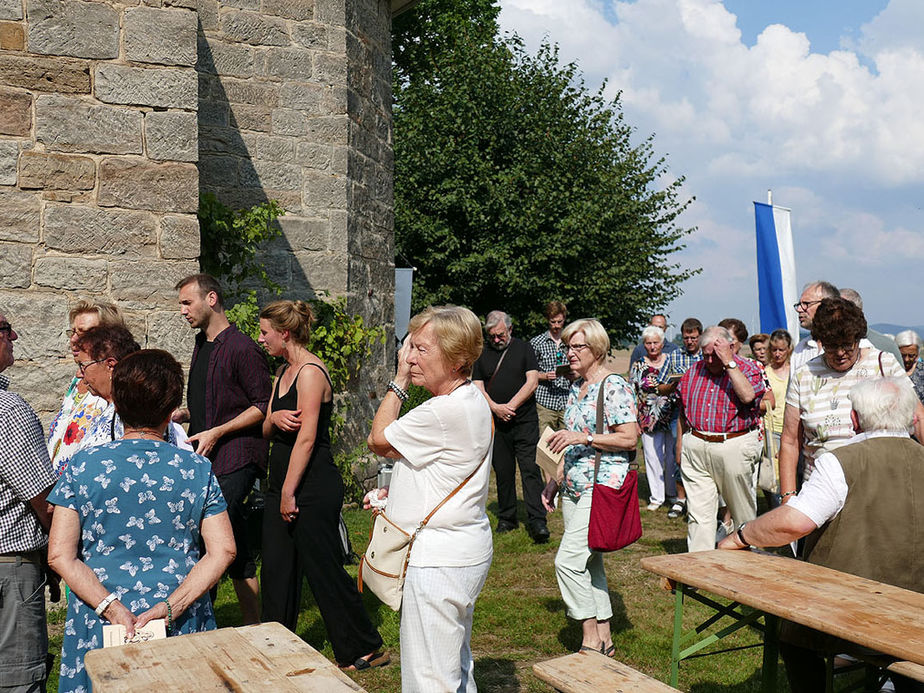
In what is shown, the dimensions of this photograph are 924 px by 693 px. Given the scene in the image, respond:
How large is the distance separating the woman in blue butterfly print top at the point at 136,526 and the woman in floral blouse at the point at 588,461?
2357 millimetres

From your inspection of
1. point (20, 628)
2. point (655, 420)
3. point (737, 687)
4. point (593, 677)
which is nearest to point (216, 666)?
point (20, 628)

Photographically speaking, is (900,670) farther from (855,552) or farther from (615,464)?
(615,464)

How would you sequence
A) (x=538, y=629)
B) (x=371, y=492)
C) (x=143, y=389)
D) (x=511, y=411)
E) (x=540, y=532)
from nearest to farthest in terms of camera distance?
1. (x=143, y=389)
2. (x=371, y=492)
3. (x=538, y=629)
4. (x=540, y=532)
5. (x=511, y=411)

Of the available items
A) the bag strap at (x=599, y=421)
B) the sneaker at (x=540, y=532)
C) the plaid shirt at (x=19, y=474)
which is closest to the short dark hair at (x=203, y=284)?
the plaid shirt at (x=19, y=474)

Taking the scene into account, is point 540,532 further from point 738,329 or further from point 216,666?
point 216,666

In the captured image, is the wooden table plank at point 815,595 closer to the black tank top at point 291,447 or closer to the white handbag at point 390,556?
the white handbag at point 390,556

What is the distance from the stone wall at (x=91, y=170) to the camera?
546cm

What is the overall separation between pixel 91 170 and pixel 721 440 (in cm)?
461

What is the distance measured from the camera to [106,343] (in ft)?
12.3

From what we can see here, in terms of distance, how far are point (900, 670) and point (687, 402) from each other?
3492 mm

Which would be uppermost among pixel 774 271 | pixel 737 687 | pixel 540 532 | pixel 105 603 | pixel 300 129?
pixel 300 129

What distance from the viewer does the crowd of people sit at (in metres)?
2.83

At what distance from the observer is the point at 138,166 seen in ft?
18.6

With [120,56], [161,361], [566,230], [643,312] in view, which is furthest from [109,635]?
[643,312]
